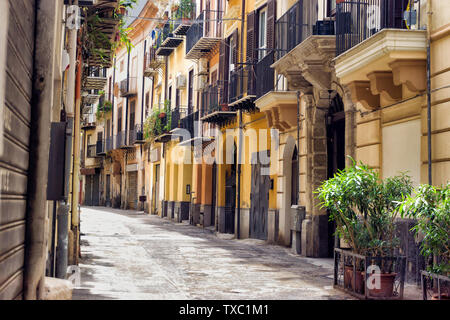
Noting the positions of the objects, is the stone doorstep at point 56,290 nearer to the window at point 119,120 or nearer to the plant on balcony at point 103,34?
the plant on balcony at point 103,34

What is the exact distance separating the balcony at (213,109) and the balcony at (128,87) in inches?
677

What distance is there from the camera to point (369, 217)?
888cm

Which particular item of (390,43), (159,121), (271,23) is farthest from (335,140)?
(159,121)

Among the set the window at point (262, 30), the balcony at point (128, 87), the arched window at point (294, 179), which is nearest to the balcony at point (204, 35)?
the window at point (262, 30)

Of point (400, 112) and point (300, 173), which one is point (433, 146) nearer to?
point (400, 112)

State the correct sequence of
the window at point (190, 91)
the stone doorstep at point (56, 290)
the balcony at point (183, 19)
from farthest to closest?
1. the window at point (190, 91)
2. the balcony at point (183, 19)
3. the stone doorstep at point (56, 290)

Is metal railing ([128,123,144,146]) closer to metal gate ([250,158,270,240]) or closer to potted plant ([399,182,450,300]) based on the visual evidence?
metal gate ([250,158,270,240])

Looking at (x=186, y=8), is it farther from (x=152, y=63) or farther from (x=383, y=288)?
(x=383, y=288)

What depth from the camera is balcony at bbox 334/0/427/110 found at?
30.5 ft

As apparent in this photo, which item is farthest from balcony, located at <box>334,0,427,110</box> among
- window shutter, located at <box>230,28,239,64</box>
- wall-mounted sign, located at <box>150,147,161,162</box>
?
wall-mounted sign, located at <box>150,147,161,162</box>

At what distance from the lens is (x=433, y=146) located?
927 cm

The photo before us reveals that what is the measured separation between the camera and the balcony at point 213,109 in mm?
21172
